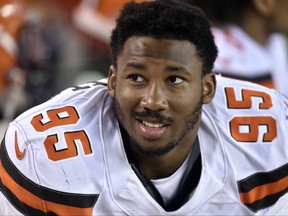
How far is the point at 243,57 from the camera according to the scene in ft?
12.0

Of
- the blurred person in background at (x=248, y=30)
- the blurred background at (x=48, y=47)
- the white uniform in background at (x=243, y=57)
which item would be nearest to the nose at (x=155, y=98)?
the white uniform in background at (x=243, y=57)

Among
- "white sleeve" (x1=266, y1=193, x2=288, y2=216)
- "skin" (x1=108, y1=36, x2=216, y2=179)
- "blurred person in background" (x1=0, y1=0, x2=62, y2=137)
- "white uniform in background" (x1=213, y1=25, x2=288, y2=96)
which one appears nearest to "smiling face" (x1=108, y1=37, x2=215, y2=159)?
"skin" (x1=108, y1=36, x2=216, y2=179)

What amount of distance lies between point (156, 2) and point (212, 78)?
28 cm

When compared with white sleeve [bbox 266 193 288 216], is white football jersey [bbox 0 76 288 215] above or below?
above

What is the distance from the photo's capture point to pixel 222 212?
2.59 meters

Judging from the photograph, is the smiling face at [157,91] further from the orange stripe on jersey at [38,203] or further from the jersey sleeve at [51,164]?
the orange stripe on jersey at [38,203]

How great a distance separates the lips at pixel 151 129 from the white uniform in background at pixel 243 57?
3.62 feet

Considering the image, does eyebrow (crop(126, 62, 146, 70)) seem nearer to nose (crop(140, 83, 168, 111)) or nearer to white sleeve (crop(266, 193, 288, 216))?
nose (crop(140, 83, 168, 111))

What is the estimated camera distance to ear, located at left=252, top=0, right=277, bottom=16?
365 cm

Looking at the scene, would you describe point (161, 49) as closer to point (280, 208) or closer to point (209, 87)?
point (209, 87)

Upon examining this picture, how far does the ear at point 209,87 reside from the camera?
2559 mm

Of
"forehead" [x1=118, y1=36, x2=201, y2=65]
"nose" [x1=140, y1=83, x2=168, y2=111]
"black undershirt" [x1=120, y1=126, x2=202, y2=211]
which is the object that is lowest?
"black undershirt" [x1=120, y1=126, x2=202, y2=211]

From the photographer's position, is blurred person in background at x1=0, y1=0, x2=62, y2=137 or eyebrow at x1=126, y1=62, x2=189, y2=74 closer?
eyebrow at x1=126, y1=62, x2=189, y2=74

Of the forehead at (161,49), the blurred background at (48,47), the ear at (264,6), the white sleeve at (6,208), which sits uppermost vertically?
the forehead at (161,49)
